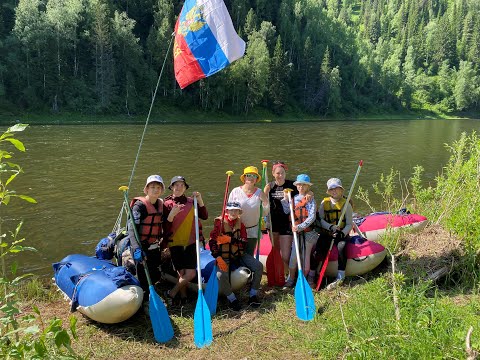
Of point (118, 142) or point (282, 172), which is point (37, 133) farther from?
point (282, 172)

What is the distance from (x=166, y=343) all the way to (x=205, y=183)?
10538mm

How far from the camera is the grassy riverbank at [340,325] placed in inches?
142

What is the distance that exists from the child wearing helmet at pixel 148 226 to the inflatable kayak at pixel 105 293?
0.93 ft

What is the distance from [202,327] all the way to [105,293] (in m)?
1.24

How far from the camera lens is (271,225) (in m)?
6.18

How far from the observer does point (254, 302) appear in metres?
5.48

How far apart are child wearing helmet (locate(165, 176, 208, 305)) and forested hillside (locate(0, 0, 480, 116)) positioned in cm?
4065

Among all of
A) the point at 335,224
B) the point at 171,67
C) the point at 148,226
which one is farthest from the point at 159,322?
the point at 171,67

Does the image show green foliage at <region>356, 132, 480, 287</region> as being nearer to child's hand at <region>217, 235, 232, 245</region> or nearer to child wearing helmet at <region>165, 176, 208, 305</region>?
child's hand at <region>217, 235, 232, 245</region>

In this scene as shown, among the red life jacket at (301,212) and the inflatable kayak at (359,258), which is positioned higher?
the red life jacket at (301,212)

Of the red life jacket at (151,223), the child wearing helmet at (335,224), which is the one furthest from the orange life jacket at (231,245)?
the child wearing helmet at (335,224)

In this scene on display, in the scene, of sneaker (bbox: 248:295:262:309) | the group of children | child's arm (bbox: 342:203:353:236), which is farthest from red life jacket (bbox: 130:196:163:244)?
child's arm (bbox: 342:203:353:236)

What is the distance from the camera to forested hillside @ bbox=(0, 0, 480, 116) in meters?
42.3

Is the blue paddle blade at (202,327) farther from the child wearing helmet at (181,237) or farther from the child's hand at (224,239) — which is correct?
the child's hand at (224,239)
